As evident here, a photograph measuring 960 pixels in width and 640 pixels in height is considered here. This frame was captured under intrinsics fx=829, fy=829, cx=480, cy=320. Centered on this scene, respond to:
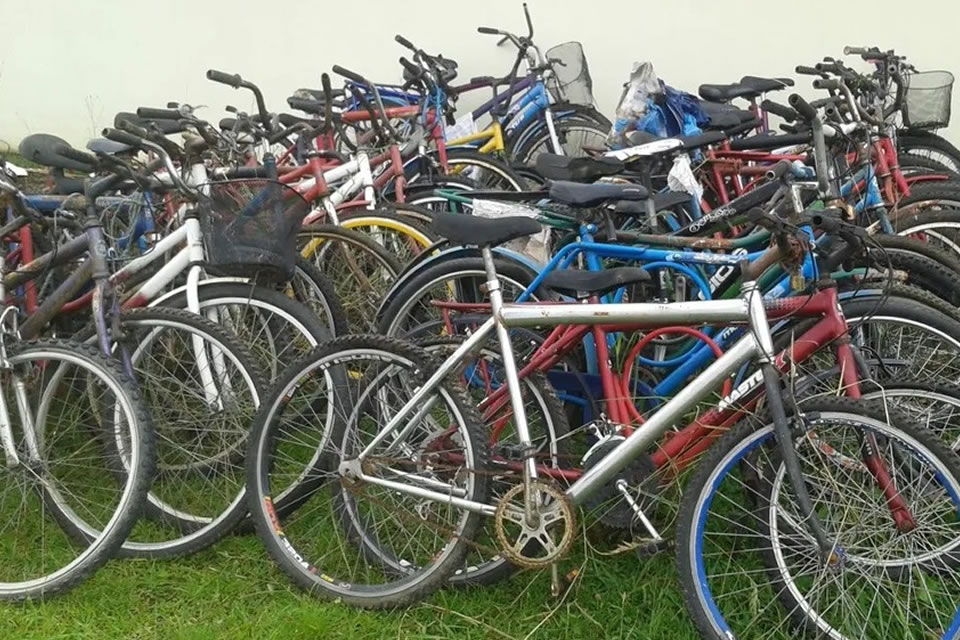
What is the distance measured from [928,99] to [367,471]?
422cm

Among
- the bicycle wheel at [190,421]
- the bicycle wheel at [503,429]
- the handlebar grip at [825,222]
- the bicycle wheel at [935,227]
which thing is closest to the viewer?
the handlebar grip at [825,222]

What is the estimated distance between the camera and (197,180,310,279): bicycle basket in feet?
9.80

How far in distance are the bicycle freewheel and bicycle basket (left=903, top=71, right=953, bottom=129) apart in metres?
3.78

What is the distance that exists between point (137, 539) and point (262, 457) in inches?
27.8

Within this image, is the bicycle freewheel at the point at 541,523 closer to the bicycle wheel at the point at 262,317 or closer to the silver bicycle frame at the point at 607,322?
the silver bicycle frame at the point at 607,322

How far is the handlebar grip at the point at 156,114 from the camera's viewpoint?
346cm

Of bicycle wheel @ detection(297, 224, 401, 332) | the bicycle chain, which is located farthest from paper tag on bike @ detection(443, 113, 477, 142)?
the bicycle chain

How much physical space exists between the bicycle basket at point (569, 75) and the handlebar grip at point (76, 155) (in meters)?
3.68

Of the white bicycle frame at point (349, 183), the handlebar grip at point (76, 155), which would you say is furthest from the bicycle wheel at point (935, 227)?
the handlebar grip at point (76, 155)

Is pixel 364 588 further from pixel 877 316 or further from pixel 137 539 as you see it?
pixel 877 316

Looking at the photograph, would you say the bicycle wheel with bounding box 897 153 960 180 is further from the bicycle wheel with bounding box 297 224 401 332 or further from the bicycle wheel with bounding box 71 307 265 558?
the bicycle wheel with bounding box 71 307 265 558

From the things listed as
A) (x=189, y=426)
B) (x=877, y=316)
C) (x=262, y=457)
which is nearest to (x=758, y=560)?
(x=877, y=316)

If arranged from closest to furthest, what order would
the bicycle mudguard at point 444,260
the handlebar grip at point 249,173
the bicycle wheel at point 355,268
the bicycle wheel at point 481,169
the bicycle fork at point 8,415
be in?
the bicycle fork at point 8,415
the bicycle mudguard at point 444,260
the handlebar grip at point 249,173
the bicycle wheel at point 355,268
the bicycle wheel at point 481,169

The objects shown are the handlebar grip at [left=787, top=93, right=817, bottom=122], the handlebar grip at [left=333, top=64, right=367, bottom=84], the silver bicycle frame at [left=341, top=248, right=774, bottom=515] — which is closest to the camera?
the silver bicycle frame at [left=341, top=248, right=774, bottom=515]
